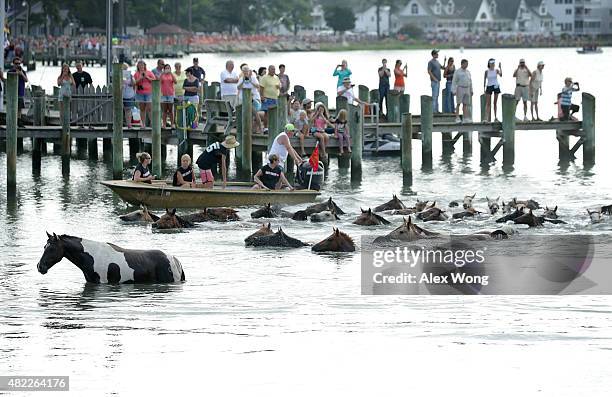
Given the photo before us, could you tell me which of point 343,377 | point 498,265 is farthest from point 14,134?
point 343,377

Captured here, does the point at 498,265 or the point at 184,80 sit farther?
the point at 184,80

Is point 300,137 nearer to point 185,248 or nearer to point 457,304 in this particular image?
point 185,248

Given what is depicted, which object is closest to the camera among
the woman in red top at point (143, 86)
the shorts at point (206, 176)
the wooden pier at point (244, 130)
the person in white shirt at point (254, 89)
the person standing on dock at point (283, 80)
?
the shorts at point (206, 176)

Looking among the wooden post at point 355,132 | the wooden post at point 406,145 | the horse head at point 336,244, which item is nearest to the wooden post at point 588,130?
the wooden post at point 406,145

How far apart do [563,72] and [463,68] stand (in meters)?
93.7

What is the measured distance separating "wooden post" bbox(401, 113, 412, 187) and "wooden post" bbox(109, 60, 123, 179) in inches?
253

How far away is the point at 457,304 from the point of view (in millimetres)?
22469

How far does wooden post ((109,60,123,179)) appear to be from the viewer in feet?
117

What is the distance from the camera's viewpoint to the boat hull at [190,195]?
3212 centimetres

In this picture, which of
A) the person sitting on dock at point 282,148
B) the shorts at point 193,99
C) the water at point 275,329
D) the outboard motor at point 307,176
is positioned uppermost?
the shorts at point 193,99

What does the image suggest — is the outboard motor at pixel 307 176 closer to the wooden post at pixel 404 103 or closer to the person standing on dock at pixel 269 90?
the person standing on dock at pixel 269 90

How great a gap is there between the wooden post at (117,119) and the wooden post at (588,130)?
41.3 ft

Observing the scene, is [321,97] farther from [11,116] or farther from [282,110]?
[11,116]

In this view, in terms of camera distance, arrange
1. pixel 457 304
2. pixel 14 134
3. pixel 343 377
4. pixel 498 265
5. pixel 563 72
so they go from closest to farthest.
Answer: pixel 343 377 → pixel 457 304 → pixel 498 265 → pixel 14 134 → pixel 563 72
